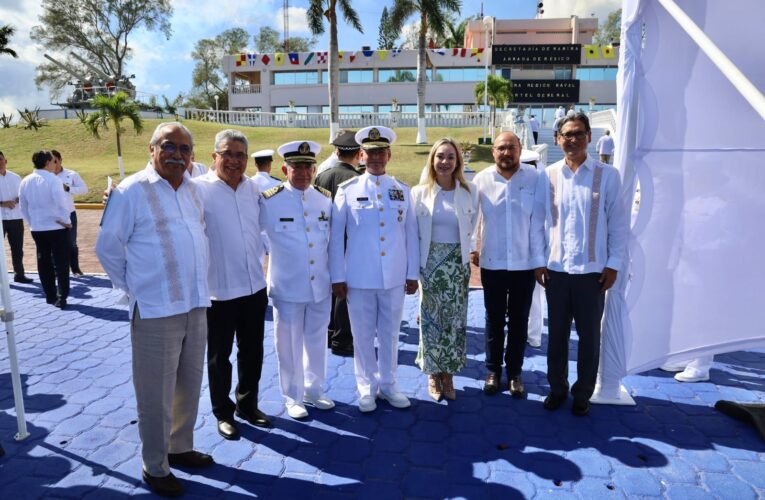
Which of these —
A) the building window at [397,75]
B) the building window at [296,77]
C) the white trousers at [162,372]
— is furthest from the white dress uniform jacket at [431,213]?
the building window at [296,77]

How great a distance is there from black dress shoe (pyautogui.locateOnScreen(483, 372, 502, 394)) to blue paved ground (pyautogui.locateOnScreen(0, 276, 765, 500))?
0.09 meters

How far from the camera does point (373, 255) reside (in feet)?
12.6

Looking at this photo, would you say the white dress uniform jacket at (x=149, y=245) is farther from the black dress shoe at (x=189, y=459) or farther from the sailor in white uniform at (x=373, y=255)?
the sailor in white uniform at (x=373, y=255)

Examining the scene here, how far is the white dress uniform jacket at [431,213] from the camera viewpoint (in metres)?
4.00

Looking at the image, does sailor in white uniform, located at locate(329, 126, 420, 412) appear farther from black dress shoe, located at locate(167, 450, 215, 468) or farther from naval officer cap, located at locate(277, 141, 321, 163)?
black dress shoe, located at locate(167, 450, 215, 468)

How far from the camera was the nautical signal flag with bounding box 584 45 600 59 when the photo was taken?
40781mm

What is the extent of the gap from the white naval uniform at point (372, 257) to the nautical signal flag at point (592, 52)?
42.9m

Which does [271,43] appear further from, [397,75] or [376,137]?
[376,137]

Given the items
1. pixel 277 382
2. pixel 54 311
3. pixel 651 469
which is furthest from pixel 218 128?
pixel 651 469

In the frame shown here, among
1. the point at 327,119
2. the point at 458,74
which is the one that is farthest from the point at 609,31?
the point at 327,119

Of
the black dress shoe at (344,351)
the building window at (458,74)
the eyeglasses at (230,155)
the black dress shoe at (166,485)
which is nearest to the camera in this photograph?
the black dress shoe at (166,485)

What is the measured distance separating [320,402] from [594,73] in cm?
4432

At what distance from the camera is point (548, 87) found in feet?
134

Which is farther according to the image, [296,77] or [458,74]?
[296,77]
